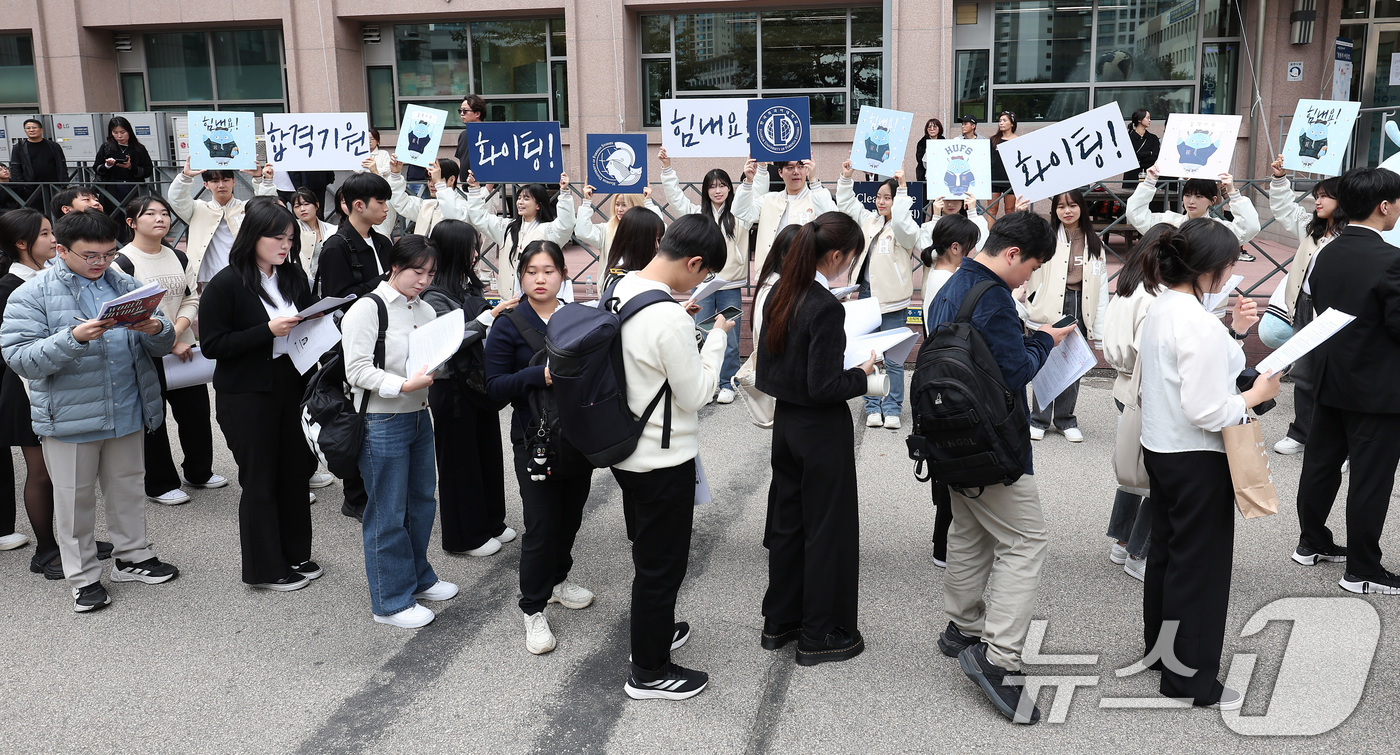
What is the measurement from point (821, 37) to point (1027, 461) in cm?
1291

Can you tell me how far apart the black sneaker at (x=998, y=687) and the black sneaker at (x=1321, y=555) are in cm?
214

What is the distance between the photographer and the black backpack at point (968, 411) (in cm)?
352

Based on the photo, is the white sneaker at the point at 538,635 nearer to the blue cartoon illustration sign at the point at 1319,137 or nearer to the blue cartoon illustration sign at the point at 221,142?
the blue cartoon illustration sign at the point at 221,142

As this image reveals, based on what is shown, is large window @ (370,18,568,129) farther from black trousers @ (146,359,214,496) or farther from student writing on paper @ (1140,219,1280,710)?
student writing on paper @ (1140,219,1280,710)

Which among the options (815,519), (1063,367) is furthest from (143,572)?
(1063,367)

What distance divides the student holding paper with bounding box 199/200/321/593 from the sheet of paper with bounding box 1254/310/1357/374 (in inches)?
158

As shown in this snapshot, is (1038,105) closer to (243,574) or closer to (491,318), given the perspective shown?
(491,318)

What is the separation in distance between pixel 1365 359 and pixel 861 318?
233 cm

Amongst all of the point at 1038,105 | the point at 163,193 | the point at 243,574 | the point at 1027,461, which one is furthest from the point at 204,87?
the point at 1027,461

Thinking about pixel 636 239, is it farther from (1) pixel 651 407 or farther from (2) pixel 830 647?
(2) pixel 830 647

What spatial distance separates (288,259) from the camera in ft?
16.2

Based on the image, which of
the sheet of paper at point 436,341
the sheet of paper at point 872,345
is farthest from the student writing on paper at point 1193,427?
the sheet of paper at point 436,341

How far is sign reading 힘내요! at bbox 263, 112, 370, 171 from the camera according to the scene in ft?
27.8

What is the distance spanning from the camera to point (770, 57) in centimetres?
1553
